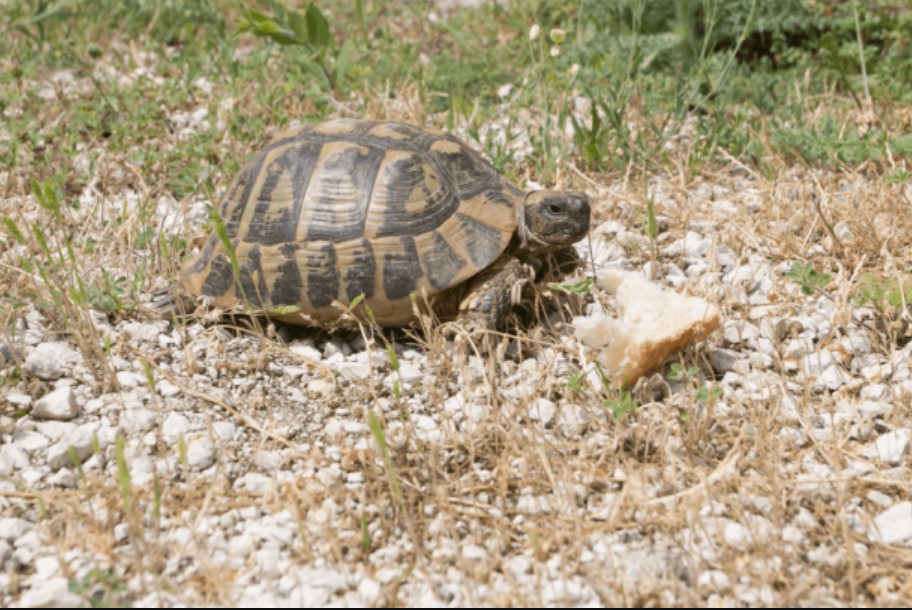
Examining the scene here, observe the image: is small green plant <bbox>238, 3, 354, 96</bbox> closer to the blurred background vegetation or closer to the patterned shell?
the blurred background vegetation

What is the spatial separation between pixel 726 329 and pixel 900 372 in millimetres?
583

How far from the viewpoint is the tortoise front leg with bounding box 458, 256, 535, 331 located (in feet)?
10.5

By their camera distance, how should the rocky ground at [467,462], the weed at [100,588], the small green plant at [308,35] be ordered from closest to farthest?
the weed at [100,588]
the rocky ground at [467,462]
the small green plant at [308,35]

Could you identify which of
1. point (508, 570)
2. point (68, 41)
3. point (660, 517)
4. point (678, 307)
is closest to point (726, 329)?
point (678, 307)

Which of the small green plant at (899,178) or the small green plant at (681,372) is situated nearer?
the small green plant at (681,372)

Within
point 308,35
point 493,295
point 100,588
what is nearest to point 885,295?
point 493,295

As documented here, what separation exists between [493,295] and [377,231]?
0.47 metres

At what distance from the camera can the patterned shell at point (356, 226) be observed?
10.6ft

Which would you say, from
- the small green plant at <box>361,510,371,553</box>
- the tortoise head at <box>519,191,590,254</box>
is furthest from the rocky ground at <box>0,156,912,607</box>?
the tortoise head at <box>519,191,590,254</box>

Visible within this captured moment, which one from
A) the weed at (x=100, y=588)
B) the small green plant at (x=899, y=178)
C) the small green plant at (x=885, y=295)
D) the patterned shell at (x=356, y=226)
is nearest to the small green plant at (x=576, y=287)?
the patterned shell at (x=356, y=226)

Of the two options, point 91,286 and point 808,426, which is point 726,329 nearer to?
point 808,426

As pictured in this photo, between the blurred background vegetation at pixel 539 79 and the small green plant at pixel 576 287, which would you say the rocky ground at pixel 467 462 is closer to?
the small green plant at pixel 576 287

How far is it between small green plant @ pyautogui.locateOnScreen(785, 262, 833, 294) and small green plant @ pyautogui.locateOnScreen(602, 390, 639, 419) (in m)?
0.95

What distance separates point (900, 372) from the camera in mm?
3029
